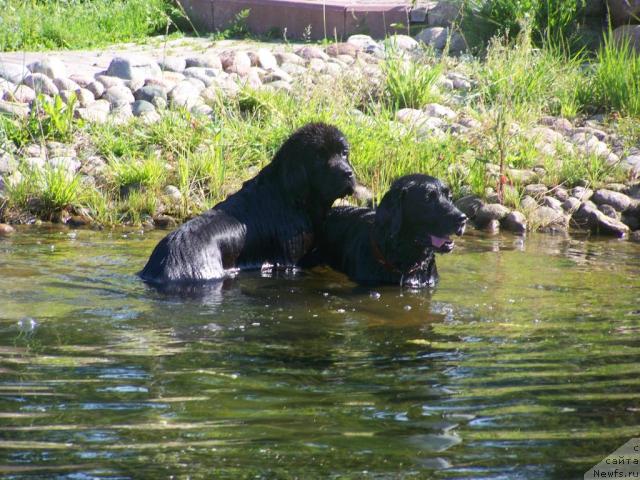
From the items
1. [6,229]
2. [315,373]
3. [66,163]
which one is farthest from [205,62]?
[315,373]

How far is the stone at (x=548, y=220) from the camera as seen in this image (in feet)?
35.6

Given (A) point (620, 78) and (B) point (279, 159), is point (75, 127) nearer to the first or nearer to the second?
(B) point (279, 159)

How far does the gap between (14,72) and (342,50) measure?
4413mm

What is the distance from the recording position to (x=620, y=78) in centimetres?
1270

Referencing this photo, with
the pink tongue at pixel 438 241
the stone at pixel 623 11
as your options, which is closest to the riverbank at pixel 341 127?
the stone at pixel 623 11

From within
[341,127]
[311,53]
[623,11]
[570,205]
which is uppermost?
[623,11]

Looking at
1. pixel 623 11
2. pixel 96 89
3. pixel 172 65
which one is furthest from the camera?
pixel 623 11

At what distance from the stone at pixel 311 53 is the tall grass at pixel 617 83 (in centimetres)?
360

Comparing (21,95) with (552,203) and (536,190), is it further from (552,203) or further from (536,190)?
(552,203)

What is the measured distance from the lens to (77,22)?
17.1m

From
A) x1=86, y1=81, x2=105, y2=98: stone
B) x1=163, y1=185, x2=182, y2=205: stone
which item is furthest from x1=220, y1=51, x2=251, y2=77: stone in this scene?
x1=163, y1=185, x2=182, y2=205: stone

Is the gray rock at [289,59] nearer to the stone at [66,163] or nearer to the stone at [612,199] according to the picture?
the stone at [66,163]

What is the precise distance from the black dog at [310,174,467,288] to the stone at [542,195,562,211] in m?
2.89

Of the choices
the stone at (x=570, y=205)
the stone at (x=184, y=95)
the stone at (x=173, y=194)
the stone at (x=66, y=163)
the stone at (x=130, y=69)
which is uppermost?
the stone at (x=130, y=69)
